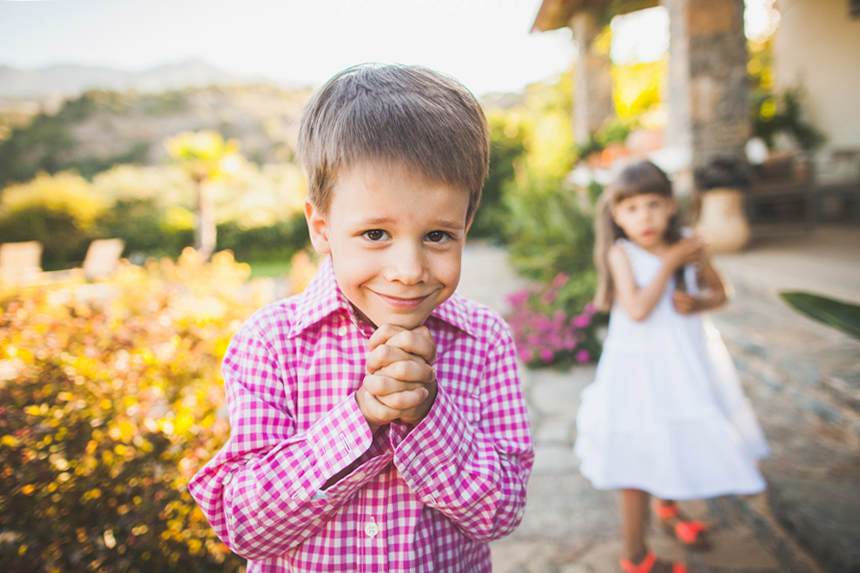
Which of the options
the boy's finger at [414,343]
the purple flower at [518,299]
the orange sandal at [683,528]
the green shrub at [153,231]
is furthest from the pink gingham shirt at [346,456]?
the green shrub at [153,231]

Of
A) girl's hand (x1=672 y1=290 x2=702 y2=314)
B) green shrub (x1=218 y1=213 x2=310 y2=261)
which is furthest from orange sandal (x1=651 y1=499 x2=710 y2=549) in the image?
green shrub (x1=218 y1=213 x2=310 y2=261)

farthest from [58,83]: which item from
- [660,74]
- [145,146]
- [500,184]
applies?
[660,74]

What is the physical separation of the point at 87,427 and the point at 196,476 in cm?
96

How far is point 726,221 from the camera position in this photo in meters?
4.57

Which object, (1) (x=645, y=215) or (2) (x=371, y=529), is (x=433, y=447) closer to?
Result: (2) (x=371, y=529)

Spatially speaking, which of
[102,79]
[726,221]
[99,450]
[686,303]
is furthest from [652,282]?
[102,79]

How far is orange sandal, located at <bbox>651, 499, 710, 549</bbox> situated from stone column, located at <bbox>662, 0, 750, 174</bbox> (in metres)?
3.96

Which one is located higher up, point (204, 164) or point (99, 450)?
point (204, 164)

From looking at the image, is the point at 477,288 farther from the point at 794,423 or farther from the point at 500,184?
the point at 500,184

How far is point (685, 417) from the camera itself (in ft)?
5.92

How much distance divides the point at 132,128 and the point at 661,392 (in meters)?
48.9

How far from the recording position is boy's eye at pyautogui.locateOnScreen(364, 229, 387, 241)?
27.0 inches

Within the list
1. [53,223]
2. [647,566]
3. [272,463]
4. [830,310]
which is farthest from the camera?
[53,223]

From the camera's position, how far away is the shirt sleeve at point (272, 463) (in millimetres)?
714
